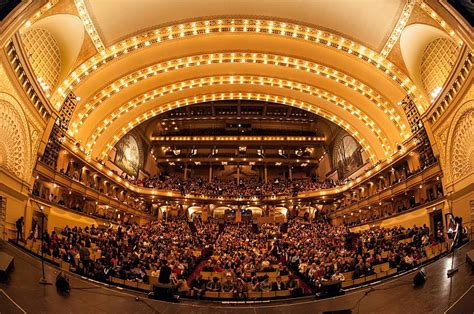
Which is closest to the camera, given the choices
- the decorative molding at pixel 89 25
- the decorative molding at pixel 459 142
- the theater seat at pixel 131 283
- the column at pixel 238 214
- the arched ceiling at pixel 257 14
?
the theater seat at pixel 131 283

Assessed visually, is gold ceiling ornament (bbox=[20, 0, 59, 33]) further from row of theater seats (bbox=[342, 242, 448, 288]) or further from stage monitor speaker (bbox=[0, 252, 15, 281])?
row of theater seats (bbox=[342, 242, 448, 288])

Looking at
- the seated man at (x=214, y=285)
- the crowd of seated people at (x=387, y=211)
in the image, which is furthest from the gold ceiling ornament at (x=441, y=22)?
the seated man at (x=214, y=285)

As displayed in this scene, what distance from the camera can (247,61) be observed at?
24406mm

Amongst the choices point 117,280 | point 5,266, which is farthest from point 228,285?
point 5,266

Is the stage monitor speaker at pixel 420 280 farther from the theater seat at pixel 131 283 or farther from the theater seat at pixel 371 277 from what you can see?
the theater seat at pixel 131 283

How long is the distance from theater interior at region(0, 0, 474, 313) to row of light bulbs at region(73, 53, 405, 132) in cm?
14

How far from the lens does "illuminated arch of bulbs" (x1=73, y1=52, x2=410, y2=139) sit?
23500mm

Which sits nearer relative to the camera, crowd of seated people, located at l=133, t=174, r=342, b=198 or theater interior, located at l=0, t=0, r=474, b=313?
theater interior, located at l=0, t=0, r=474, b=313

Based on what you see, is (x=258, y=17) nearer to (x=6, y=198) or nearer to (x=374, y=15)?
(x=374, y=15)

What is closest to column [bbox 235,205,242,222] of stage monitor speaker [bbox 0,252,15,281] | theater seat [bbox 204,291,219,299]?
theater seat [bbox 204,291,219,299]

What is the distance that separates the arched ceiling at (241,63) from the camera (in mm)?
18859

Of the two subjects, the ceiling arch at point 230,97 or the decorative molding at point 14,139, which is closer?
the decorative molding at point 14,139

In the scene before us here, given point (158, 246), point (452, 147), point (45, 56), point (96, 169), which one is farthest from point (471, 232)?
point (96, 169)

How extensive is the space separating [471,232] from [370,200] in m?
14.7
